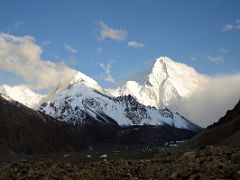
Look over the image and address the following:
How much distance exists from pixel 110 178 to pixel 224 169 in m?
8.11

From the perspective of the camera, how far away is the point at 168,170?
2814 centimetres

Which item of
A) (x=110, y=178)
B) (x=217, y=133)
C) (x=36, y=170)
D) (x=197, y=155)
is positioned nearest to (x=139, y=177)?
(x=110, y=178)

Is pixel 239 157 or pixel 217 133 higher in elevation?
pixel 217 133

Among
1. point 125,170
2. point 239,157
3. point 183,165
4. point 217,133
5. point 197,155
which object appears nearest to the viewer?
point 239,157

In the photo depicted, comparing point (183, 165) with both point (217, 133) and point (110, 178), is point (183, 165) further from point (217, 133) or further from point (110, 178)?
point (217, 133)

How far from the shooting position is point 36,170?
2984cm

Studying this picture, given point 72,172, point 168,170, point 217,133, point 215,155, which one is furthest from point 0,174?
point 217,133

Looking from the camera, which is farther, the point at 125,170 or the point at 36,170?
the point at 125,170

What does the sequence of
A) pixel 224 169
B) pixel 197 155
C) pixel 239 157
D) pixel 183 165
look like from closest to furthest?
pixel 224 169 → pixel 239 157 → pixel 183 165 → pixel 197 155

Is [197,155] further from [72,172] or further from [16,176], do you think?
[16,176]

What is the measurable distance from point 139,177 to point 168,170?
255 centimetres

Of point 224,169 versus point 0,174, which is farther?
point 0,174

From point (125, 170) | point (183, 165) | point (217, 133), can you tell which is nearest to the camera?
point (183, 165)

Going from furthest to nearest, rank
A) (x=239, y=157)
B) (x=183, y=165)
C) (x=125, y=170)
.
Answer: (x=125, y=170) → (x=183, y=165) → (x=239, y=157)
